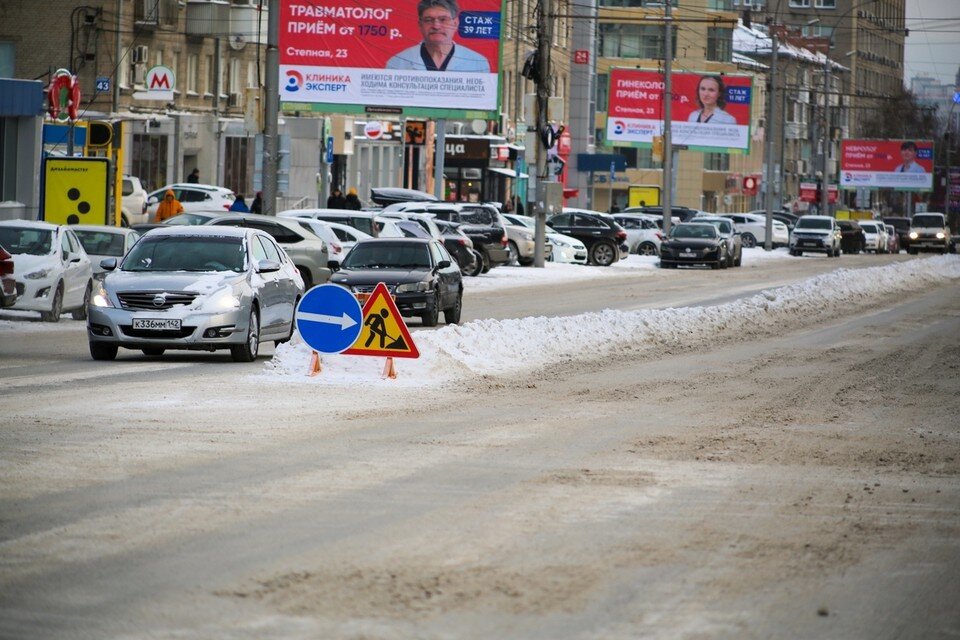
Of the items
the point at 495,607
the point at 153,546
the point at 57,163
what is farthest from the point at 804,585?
the point at 57,163

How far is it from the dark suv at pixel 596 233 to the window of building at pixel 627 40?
6037 centimetres

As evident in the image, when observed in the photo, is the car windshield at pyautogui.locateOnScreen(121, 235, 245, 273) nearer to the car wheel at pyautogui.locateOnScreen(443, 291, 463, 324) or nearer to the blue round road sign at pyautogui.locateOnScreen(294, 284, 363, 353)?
the blue round road sign at pyautogui.locateOnScreen(294, 284, 363, 353)

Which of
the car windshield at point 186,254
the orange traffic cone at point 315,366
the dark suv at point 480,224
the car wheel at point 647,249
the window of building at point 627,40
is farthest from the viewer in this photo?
the window of building at point 627,40

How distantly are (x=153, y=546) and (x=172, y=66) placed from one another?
52806 millimetres

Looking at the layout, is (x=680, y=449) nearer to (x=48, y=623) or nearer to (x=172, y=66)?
(x=48, y=623)

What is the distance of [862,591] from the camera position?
302 inches

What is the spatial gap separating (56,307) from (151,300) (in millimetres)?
6860

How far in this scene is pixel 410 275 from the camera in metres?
26.0

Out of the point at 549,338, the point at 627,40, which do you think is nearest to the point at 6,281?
the point at 549,338

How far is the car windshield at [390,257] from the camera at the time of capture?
2662 cm

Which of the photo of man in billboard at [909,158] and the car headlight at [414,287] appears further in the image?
the photo of man in billboard at [909,158]

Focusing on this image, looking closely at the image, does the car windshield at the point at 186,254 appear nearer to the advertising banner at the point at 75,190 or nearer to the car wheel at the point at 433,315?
the car wheel at the point at 433,315

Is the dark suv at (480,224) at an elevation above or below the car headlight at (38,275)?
above

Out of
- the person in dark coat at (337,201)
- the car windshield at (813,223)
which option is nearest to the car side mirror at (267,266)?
the person in dark coat at (337,201)
